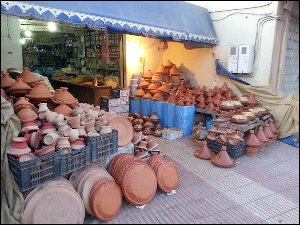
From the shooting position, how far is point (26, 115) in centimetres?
281

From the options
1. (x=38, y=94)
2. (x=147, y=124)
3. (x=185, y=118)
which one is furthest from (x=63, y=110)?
(x=185, y=118)

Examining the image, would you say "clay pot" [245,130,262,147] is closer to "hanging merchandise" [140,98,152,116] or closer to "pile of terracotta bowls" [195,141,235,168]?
"pile of terracotta bowls" [195,141,235,168]

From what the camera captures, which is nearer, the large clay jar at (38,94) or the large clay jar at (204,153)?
the large clay jar at (38,94)

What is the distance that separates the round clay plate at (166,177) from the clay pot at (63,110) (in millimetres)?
1403

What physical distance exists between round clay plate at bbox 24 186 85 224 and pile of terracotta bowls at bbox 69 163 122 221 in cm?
15

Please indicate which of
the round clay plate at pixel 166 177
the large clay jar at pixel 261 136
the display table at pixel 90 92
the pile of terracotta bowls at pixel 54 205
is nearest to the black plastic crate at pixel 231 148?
the large clay jar at pixel 261 136

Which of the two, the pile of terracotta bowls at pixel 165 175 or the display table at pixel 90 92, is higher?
the display table at pixel 90 92

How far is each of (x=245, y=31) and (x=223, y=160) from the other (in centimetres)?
333

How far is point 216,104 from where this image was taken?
5.80 metres

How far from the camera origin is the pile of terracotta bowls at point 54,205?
227 centimetres

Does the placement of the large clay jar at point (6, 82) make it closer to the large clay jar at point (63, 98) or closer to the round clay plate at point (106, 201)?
the large clay jar at point (63, 98)

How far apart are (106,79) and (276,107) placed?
15.2 ft

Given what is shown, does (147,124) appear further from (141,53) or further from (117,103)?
(141,53)

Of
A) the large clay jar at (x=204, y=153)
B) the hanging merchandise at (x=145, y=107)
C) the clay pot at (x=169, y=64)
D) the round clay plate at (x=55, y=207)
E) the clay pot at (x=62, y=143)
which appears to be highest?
the clay pot at (x=169, y=64)
